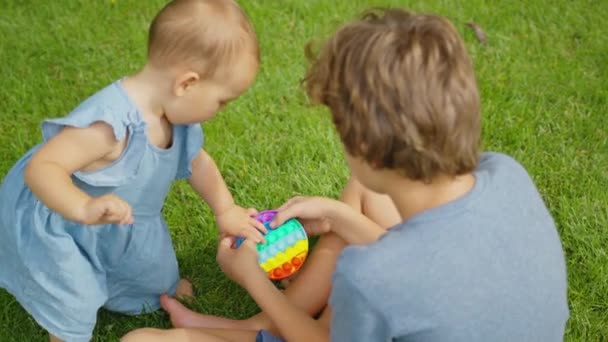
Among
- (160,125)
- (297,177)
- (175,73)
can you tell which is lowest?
(297,177)

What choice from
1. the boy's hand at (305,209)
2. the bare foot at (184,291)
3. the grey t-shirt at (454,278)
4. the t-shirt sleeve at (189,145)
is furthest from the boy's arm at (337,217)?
the grey t-shirt at (454,278)

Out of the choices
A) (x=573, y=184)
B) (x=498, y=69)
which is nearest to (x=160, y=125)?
(x=573, y=184)

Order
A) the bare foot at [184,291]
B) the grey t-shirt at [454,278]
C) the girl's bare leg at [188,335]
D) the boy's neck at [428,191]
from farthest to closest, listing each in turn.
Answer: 1. the bare foot at [184,291]
2. the girl's bare leg at [188,335]
3. the boy's neck at [428,191]
4. the grey t-shirt at [454,278]

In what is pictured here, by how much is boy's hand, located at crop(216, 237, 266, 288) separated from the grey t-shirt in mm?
612

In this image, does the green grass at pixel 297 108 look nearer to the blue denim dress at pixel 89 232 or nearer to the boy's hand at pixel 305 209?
the blue denim dress at pixel 89 232

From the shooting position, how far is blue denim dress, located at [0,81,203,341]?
6.34ft

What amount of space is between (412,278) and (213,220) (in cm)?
132

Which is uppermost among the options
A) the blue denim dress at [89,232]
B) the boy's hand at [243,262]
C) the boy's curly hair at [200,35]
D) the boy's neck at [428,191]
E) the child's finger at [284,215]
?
the boy's curly hair at [200,35]

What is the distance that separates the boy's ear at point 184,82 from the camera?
73.9 inches

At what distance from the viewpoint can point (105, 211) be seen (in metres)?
1.71

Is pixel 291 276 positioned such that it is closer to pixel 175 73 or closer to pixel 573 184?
pixel 175 73

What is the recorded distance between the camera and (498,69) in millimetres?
3420

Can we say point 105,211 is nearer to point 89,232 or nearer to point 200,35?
point 89,232

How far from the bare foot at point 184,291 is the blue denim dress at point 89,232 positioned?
221 mm
